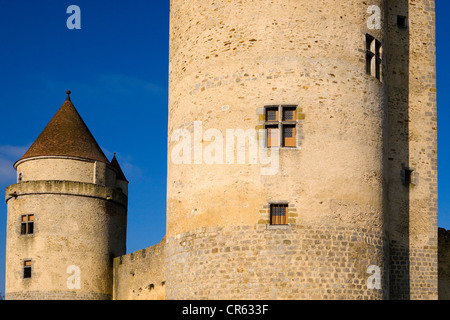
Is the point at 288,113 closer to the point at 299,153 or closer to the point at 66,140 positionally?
the point at 299,153

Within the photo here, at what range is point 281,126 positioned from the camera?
22422 mm

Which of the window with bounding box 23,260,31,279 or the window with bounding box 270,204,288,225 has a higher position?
the window with bounding box 270,204,288,225

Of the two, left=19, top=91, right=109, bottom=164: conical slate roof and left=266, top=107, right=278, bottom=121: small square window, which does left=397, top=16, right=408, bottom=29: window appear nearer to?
left=266, top=107, right=278, bottom=121: small square window

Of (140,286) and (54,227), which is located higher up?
(54,227)

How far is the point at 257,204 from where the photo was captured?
22.1 metres

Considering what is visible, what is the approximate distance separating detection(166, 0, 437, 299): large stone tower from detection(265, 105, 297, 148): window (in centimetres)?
3

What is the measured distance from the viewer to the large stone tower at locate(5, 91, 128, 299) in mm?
34156

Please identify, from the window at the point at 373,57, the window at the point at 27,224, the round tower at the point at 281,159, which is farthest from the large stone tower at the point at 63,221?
the window at the point at 373,57

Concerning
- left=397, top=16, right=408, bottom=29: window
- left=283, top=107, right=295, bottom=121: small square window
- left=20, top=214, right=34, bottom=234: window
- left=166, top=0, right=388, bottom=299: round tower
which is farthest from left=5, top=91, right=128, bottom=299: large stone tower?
left=283, top=107, right=295, bottom=121: small square window

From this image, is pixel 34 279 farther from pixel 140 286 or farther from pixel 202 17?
pixel 202 17

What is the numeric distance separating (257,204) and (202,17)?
5229 mm

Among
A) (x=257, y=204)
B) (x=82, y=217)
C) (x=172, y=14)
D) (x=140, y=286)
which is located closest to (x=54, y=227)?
(x=82, y=217)
